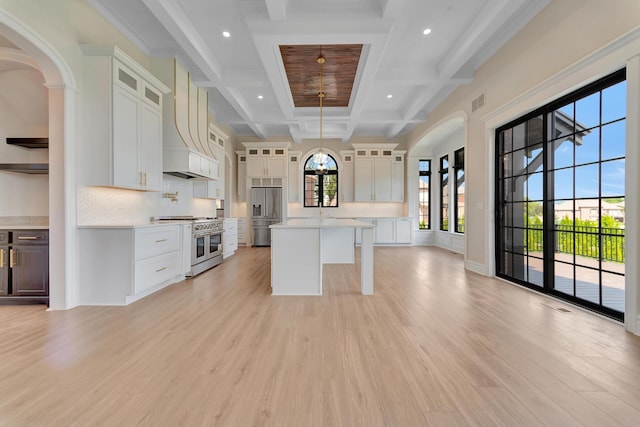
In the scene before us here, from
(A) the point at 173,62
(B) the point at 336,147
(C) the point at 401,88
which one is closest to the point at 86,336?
(A) the point at 173,62

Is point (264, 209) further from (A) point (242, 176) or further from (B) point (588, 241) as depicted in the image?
(B) point (588, 241)

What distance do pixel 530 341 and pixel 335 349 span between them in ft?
5.28

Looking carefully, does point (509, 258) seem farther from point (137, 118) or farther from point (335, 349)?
point (137, 118)

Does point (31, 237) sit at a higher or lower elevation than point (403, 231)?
higher

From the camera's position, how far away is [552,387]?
1.68 m

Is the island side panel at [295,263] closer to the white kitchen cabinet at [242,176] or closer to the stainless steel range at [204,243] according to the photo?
the stainless steel range at [204,243]

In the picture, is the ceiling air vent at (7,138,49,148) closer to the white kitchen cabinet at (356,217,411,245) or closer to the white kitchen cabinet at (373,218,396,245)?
the white kitchen cabinet at (356,217,411,245)

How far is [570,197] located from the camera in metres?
3.23

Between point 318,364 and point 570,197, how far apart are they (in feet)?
11.2

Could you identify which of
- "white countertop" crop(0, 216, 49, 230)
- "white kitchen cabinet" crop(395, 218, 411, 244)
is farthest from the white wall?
"white countertop" crop(0, 216, 49, 230)

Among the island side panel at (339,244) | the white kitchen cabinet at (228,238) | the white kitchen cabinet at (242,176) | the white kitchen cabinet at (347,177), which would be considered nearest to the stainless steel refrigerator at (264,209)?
the white kitchen cabinet at (242,176)

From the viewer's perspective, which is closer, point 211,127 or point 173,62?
point 173,62

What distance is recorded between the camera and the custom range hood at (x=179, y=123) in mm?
4406

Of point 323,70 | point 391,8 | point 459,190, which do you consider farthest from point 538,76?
point 459,190
